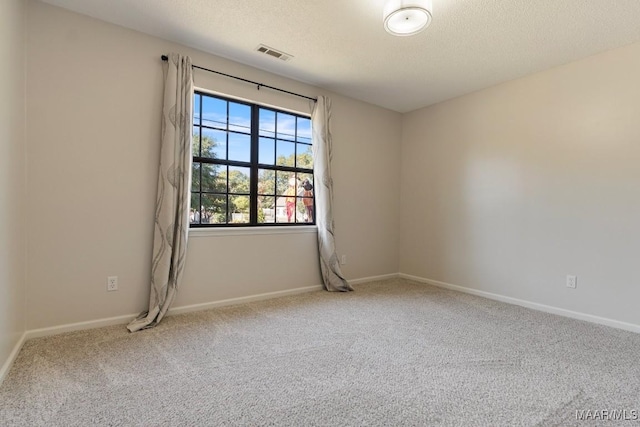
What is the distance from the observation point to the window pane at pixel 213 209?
315 centimetres

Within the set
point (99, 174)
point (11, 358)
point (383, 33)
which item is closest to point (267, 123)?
point (383, 33)

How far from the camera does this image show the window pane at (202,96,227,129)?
123 inches

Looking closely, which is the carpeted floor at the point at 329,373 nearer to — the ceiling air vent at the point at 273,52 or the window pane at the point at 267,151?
the window pane at the point at 267,151

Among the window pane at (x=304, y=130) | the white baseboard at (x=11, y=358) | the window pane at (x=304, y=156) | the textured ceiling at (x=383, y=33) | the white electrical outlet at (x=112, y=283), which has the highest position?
the textured ceiling at (x=383, y=33)

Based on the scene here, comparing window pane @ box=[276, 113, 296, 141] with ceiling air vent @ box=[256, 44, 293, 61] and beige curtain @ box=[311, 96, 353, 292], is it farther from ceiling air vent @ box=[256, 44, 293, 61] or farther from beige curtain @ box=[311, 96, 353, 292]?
ceiling air vent @ box=[256, 44, 293, 61]

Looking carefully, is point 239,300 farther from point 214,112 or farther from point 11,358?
point 214,112

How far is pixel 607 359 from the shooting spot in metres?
2.14

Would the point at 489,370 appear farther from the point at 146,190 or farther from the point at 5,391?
the point at 146,190

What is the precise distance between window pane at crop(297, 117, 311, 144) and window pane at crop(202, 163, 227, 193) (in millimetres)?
1054

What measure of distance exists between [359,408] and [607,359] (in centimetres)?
183

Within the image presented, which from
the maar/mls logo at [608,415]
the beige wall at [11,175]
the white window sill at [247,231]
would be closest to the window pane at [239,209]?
the white window sill at [247,231]

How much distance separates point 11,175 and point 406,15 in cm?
274

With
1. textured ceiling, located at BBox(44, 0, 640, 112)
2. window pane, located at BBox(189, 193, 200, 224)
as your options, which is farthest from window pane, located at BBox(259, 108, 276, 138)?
window pane, located at BBox(189, 193, 200, 224)

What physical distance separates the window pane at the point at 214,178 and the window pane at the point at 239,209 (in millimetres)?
150
